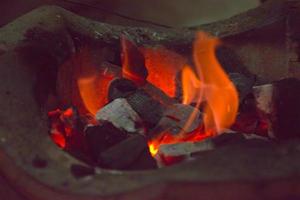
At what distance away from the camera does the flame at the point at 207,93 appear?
1974 millimetres

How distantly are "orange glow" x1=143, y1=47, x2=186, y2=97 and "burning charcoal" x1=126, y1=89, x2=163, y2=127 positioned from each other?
0.30 meters

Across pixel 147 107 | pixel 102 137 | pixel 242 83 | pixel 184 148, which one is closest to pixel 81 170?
pixel 102 137

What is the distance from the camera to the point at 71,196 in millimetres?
1433

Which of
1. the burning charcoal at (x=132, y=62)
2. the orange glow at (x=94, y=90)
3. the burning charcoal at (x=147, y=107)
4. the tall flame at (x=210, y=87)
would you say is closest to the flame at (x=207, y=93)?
the tall flame at (x=210, y=87)

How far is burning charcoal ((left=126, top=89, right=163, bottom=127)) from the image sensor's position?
2.04 meters

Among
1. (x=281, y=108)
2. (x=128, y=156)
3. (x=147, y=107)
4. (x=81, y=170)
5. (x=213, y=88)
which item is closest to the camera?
(x=81, y=170)

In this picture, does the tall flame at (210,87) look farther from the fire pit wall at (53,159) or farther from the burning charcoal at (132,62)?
the fire pit wall at (53,159)

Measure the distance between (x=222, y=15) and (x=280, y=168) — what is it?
7.04 feet

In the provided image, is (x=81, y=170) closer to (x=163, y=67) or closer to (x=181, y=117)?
(x=181, y=117)

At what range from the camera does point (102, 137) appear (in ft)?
5.91

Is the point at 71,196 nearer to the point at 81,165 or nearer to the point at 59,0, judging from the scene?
the point at 81,165

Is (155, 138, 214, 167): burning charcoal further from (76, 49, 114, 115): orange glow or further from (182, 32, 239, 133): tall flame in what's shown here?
(76, 49, 114, 115): orange glow

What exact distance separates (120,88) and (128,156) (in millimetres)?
580

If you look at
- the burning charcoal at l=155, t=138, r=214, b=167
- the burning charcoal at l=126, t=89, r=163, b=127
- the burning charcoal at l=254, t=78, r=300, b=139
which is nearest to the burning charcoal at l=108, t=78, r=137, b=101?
the burning charcoal at l=126, t=89, r=163, b=127
